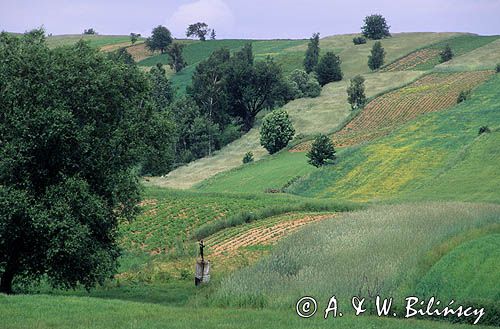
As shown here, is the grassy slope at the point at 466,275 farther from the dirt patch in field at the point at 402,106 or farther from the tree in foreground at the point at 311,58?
the tree in foreground at the point at 311,58

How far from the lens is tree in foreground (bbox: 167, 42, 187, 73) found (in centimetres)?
17312

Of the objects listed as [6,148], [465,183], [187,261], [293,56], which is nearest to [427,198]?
[465,183]

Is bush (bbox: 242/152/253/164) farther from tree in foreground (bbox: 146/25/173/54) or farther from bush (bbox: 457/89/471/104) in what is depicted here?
tree in foreground (bbox: 146/25/173/54)

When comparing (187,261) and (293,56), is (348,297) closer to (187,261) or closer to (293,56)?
(187,261)

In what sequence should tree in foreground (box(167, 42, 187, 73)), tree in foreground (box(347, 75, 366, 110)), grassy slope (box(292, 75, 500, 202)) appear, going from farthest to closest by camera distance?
1. tree in foreground (box(167, 42, 187, 73))
2. tree in foreground (box(347, 75, 366, 110))
3. grassy slope (box(292, 75, 500, 202))

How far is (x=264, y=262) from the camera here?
28828mm

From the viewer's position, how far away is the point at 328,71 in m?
144

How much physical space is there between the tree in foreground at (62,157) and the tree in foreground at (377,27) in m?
163

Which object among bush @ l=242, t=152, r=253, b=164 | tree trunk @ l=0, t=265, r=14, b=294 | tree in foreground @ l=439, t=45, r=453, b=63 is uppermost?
tree in foreground @ l=439, t=45, r=453, b=63

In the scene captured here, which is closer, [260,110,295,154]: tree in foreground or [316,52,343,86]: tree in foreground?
[260,110,295,154]: tree in foreground

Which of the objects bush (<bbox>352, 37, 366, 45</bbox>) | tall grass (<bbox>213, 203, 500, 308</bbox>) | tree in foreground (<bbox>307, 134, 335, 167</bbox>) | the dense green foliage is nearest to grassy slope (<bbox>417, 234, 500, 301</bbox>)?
tall grass (<bbox>213, 203, 500, 308</bbox>)

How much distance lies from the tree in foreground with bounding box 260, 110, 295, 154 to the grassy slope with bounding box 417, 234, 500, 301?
7597cm

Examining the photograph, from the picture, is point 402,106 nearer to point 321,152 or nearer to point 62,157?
point 321,152

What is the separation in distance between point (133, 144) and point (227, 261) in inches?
374
